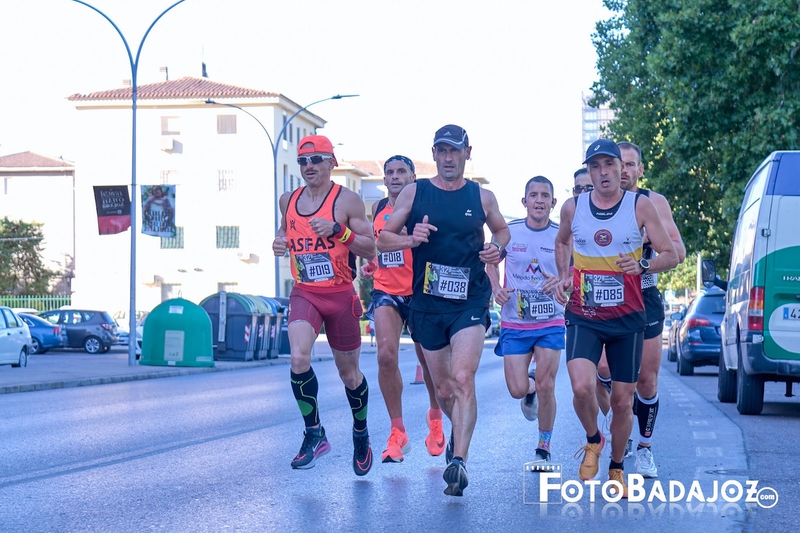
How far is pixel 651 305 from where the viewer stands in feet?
27.2

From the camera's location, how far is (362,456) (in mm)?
8094

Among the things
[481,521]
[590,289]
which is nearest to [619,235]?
[590,289]

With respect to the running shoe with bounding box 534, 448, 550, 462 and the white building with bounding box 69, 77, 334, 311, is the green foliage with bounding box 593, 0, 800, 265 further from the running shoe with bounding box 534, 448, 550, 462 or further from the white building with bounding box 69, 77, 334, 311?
the white building with bounding box 69, 77, 334, 311

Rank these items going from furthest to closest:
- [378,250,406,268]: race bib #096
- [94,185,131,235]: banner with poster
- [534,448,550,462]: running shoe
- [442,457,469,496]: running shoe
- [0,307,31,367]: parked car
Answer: [94,185,131,235]: banner with poster < [0,307,31,367]: parked car < [378,250,406,268]: race bib #096 < [534,448,550,462]: running shoe < [442,457,469,496]: running shoe

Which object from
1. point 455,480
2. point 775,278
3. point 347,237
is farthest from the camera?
point 775,278

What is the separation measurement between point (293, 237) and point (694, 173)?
29147mm

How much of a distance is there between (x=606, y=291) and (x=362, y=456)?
6.39 feet

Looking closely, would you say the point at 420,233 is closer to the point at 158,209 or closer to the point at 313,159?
the point at 313,159

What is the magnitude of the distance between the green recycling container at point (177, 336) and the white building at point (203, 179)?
42160 mm

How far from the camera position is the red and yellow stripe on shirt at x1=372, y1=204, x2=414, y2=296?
9.04 m

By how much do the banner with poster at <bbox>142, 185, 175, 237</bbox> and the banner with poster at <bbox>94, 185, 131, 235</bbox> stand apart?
0.94m

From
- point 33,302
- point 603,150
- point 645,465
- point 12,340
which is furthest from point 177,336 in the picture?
point 33,302

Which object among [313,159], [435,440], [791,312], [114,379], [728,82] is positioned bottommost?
[114,379]

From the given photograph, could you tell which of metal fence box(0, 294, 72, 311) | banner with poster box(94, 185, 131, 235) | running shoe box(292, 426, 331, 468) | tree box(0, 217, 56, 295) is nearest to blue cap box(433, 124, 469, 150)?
running shoe box(292, 426, 331, 468)
